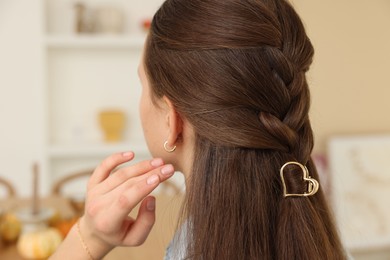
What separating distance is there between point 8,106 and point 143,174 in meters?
2.13

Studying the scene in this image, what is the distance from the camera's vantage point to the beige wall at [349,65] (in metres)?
2.78

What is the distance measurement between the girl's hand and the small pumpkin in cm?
47

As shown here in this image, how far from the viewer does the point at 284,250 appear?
715 millimetres

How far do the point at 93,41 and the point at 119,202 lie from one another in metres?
1.98

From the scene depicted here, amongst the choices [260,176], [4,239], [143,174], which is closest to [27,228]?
[4,239]

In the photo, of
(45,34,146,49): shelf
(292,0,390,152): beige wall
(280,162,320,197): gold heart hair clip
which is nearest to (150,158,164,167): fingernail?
Answer: (280,162,320,197): gold heart hair clip

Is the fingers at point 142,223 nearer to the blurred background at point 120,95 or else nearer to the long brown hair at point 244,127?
the long brown hair at point 244,127

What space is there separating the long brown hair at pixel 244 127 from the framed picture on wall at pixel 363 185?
2.12 metres

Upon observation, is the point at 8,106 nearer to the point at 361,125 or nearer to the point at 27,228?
the point at 27,228

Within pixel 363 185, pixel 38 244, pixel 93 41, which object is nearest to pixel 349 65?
pixel 363 185

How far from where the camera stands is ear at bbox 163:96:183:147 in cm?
78

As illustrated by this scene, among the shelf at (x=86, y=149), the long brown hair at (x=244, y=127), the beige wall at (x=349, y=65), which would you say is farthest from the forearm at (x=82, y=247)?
the beige wall at (x=349, y=65)

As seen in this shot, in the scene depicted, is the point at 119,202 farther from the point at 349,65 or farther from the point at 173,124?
the point at 349,65

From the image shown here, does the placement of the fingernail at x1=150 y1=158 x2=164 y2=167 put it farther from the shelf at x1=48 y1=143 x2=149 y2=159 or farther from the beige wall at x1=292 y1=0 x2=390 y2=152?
the beige wall at x1=292 y1=0 x2=390 y2=152
